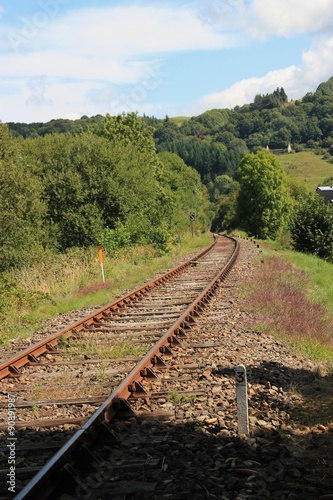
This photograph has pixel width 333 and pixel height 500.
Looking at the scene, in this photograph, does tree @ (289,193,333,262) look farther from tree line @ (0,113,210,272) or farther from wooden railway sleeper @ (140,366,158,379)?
wooden railway sleeper @ (140,366,158,379)

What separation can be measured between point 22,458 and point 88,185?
23.1 meters

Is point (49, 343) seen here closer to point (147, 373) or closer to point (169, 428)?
point (147, 373)

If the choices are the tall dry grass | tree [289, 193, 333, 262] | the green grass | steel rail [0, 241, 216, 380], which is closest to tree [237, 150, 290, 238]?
tree [289, 193, 333, 262]

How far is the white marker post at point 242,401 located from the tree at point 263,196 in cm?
6982

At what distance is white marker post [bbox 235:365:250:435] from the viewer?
5.22 meters

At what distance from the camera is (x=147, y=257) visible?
27.3 m

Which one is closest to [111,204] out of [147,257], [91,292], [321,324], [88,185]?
[88,185]

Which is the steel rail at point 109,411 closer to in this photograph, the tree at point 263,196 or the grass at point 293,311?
the grass at point 293,311

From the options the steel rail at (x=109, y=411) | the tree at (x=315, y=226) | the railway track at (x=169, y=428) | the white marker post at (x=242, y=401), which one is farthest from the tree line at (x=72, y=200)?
the white marker post at (x=242, y=401)

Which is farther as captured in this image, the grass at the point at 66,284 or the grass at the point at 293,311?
the grass at the point at 66,284

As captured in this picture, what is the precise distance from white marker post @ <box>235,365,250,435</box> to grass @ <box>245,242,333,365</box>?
3.95 metres

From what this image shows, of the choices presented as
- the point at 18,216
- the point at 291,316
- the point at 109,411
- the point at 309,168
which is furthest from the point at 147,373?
the point at 309,168

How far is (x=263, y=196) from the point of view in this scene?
7531 cm

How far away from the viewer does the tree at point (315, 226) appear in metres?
30.5
